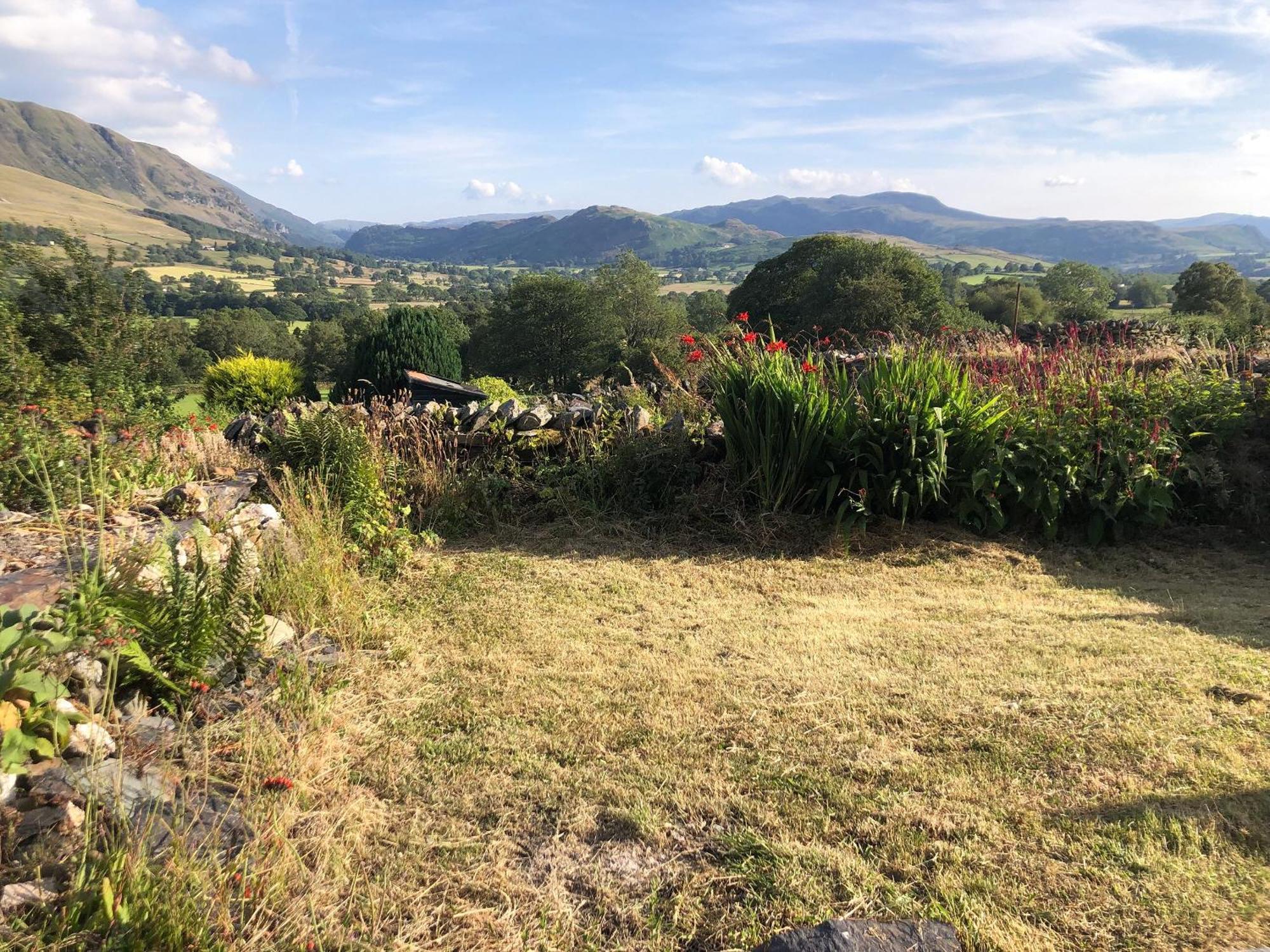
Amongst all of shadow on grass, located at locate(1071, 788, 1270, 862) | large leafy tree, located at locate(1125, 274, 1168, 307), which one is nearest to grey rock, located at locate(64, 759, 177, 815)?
shadow on grass, located at locate(1071, 788, 1270, 862)

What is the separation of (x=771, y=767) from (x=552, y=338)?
A: 138 ft

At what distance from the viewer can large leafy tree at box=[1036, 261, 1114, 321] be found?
3938 cm

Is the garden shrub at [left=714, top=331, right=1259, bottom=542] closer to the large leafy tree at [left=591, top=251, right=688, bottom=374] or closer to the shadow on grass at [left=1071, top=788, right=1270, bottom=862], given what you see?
the shadow on grass at [left=1071, top=788, right=1270, bottom=862]

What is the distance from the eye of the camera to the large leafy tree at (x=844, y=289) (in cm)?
3016

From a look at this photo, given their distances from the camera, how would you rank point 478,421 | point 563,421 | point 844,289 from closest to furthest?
point 563,421 < point 478,421 < point 844,289

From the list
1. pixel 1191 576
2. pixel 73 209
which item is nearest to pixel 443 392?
pixel 1191 576

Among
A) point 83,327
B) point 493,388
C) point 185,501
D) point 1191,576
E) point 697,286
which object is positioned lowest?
point 1191,576

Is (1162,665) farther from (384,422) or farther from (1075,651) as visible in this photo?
(384,422)

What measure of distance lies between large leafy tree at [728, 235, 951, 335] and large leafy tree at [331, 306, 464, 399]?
11719 millimetres

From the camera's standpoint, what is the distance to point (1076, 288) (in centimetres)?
4697

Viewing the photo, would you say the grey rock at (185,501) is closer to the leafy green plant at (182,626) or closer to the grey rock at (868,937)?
the leafy green plant at (182,626)

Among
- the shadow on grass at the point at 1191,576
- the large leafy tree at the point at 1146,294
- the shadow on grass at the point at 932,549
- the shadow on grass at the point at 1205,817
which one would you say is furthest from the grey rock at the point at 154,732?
the large leafy tree at the point at 1146,294

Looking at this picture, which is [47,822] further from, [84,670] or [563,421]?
[563,421]

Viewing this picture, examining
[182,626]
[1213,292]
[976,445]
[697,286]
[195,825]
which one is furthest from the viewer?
[697,286]
